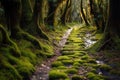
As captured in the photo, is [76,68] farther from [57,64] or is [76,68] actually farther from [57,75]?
[57,75]

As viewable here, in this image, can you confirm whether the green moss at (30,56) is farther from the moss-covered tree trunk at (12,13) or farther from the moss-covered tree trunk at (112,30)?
the moss-covered tree trunk at (112,30)

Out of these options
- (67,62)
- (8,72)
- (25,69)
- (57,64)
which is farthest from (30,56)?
(8,72)

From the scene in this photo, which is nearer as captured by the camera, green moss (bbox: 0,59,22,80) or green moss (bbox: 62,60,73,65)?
green moss (bbox: 0,59,22,80)

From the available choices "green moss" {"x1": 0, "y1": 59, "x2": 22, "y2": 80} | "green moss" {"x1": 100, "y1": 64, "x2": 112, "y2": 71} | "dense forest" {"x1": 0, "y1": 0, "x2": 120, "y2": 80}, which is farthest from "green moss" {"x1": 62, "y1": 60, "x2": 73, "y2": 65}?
"green moss" {"x1": 0, "y1": 59, "x2": 22, "y2": 80}

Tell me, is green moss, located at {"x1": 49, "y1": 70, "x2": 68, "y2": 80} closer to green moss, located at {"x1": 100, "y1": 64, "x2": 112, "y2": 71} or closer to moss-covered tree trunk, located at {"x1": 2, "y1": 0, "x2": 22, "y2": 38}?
green moss, located at {"x1": 100, "y1": 64, "x2": 112, "y2": 71}

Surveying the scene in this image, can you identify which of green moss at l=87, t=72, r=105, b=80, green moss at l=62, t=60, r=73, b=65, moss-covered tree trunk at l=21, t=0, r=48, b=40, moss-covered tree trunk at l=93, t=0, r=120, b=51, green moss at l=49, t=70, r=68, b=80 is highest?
moss-covered tree trunk at l=21, t=0, r=48, b=40

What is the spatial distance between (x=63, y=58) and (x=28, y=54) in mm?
2469

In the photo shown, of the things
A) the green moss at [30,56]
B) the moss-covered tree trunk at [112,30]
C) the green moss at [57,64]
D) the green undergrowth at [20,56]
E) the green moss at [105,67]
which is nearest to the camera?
the green undergrowth at [20,56]

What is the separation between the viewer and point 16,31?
1417 cm

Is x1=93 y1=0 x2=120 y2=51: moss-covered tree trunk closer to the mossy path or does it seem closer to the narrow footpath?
the narrow footpath

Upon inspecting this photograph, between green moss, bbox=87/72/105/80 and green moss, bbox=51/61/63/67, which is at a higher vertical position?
green moss, bbox=51/61/63/67

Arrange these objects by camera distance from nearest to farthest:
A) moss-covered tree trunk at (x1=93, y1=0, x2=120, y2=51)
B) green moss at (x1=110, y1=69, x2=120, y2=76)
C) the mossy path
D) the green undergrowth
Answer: the green undergrowth < the mossy path < green moss at (x1=110, y1=69, x2=120, y2=76) < moss-covered tree trunk at (x1=93, y1=0, x2=120, y2=51)

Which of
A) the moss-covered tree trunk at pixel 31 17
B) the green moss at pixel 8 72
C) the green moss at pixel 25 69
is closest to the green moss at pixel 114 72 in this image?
the green moss at pixel 25 69

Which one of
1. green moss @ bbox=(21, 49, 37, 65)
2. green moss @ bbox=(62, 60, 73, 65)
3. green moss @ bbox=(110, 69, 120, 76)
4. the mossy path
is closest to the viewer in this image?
the mossy path
